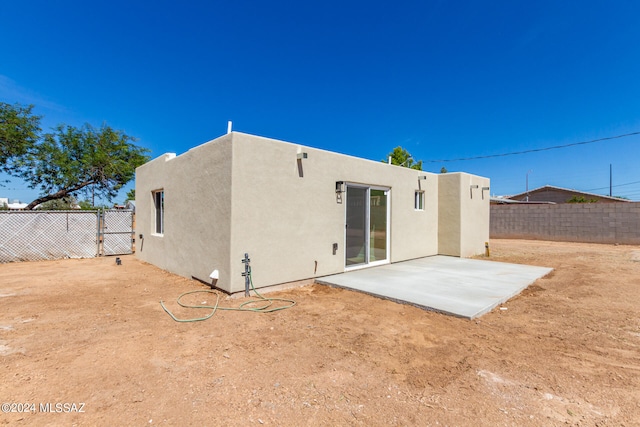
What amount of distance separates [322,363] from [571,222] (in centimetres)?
1856

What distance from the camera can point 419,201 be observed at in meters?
9.14

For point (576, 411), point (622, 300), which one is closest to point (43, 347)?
point (576, 411)

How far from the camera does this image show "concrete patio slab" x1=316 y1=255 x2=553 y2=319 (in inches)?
173

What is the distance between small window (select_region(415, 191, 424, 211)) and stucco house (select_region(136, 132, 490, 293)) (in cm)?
3

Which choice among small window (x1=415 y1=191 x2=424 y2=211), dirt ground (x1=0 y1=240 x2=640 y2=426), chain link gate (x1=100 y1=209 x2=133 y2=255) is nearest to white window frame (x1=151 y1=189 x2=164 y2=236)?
dirt ground (x1=0 y1=240 x2=640 y2=426)

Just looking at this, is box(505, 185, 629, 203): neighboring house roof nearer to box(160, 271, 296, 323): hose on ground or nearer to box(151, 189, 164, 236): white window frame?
box(160, 271, 296, 323): hose on ground

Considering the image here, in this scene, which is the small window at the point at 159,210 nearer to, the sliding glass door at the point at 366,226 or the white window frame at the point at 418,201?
the sliding glass door at the point at 366,226

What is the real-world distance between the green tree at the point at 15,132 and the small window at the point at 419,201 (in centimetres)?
1844

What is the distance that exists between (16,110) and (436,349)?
65.5 ft

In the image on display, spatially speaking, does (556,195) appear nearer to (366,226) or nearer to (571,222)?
(571,222)

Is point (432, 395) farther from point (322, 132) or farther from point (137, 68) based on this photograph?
point (322, 132)

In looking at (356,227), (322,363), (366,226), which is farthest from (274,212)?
(322,363)

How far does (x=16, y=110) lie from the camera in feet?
43.7

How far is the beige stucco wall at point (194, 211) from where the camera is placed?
5047 mm
